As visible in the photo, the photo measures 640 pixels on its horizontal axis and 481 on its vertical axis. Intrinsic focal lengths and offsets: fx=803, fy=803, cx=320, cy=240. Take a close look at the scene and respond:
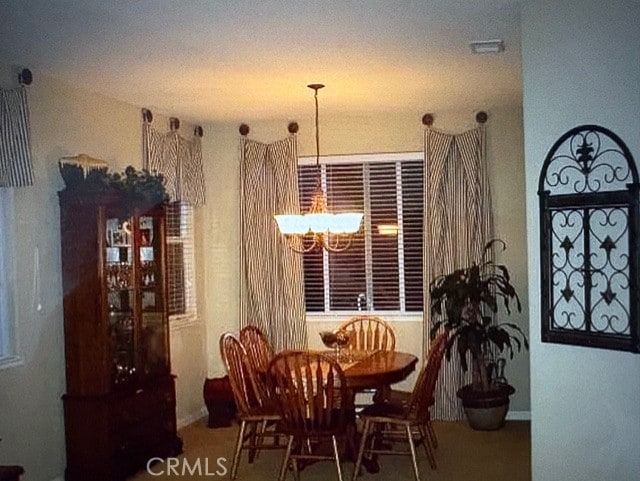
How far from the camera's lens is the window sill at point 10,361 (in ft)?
15.0

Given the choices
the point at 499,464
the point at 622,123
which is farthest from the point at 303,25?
the point at 499,464

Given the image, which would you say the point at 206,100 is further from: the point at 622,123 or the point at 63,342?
the point at 622,123

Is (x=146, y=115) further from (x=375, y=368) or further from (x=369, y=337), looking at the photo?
(x=375, y=368)

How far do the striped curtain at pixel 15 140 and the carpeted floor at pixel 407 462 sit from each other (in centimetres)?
208

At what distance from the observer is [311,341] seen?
281 inches

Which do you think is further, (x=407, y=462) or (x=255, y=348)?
(x=255, y=348)

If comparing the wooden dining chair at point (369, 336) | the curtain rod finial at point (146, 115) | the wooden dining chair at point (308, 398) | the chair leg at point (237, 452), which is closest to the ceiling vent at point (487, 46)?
the wooden dining chair at point (308, 398)

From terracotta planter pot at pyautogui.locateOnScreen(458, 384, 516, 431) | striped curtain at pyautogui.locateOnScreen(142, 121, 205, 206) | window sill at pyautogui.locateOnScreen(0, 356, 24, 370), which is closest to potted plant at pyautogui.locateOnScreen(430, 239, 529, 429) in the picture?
terracotta planter pot at pyautogui.locateOnScreen(458, 384, 516, 431)

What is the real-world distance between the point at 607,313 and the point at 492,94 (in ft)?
10.5

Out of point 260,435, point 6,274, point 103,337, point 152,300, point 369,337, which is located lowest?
point 260,435

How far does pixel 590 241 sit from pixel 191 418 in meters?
4.48

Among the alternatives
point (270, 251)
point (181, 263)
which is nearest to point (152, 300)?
point (181, 263)

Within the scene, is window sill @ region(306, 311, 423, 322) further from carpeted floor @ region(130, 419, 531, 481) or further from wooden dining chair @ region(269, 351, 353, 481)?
wooden dining chair @ region(269, 351, 353, 481)

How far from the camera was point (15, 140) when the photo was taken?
456 centimetres
